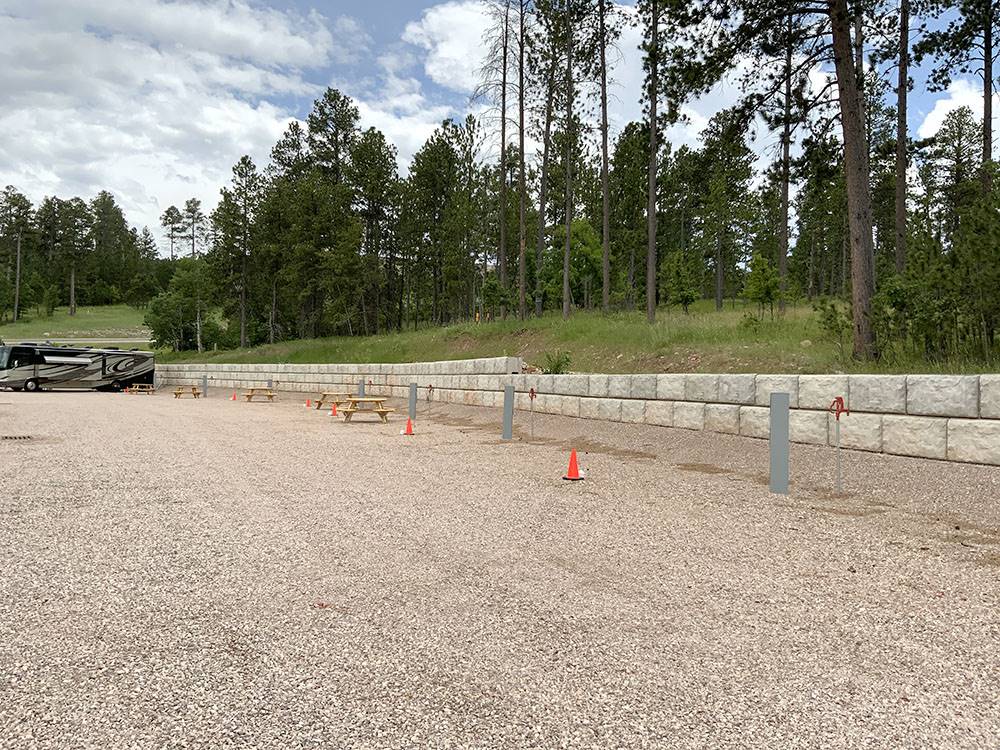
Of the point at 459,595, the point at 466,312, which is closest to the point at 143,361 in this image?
the point at 466,312

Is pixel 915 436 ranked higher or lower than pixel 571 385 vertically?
lower

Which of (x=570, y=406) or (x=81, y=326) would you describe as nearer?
(x=570, y=406)

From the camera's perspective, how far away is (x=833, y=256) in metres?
59.9

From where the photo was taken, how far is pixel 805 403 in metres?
8.79

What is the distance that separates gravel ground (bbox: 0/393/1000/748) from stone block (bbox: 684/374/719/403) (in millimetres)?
2832

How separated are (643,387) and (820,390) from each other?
3591 millimetres

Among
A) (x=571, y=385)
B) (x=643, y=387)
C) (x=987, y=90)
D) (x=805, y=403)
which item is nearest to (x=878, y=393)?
(x=805, y=403)

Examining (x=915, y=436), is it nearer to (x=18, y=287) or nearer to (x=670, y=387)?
(x=670, y=387)

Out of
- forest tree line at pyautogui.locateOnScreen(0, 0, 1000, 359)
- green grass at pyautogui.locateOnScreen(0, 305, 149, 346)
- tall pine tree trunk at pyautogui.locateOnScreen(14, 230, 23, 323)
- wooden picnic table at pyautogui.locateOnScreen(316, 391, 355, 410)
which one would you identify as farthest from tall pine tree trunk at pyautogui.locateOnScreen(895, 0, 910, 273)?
tall pine tree trunk at pyautogui.locateOnScreen(14, 230, 23, 323)

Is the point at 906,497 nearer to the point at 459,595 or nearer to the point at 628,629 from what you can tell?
the point at 628,629

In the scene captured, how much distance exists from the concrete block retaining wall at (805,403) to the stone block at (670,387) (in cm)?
2

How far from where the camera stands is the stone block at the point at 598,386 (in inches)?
502

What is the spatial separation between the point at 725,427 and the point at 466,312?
49.8 m

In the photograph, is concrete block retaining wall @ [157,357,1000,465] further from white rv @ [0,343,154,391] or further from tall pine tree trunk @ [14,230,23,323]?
tall pine tree trunk @ [14,230,23,323]
